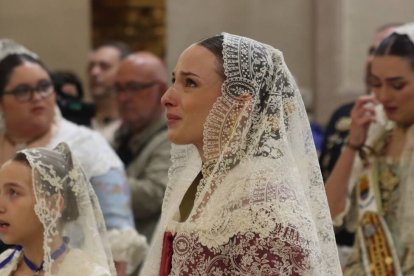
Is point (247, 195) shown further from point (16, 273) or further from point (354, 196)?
point (354, 196)

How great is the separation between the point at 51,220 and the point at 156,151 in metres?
2.23

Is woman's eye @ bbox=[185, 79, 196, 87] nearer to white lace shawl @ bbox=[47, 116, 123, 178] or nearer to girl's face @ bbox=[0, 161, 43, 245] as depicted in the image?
girl's face @ bbox=[0, 161, 43, 245]

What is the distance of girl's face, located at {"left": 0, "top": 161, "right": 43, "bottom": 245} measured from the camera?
190 inches

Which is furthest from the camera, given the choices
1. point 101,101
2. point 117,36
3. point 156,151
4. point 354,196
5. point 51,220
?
point 117,36

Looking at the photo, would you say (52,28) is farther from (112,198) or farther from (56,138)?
(112,198)

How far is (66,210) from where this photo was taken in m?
5.00

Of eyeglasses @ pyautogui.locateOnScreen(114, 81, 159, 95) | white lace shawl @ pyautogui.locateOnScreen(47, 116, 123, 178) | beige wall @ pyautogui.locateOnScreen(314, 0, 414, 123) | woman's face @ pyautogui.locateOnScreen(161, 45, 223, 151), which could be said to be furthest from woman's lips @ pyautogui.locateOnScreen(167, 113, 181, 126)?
beige wall @ pyautogui.locateOnScreen(314, 0, 414, 123)

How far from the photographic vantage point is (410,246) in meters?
5.44

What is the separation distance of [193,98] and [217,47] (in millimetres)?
198

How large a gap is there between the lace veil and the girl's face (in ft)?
0.12

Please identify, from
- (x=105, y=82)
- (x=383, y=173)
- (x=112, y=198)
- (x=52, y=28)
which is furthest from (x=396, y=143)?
(x=52, y=28)

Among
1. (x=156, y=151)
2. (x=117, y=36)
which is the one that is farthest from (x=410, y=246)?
(x=117, y=36)

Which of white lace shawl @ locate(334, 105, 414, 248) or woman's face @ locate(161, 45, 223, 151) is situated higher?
woman's face @ locate(161, 45, 223, 151)

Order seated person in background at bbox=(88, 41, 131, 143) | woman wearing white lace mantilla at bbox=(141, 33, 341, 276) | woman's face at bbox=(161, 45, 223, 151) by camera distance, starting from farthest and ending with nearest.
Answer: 1. seated person in background at bbox=(88, 41, 131, 143)
2. woman's face at bbox=(161, 45, 223, 151)
3. woman wearing white lace mantilla at bbox=(141, 33, 341, 276)
